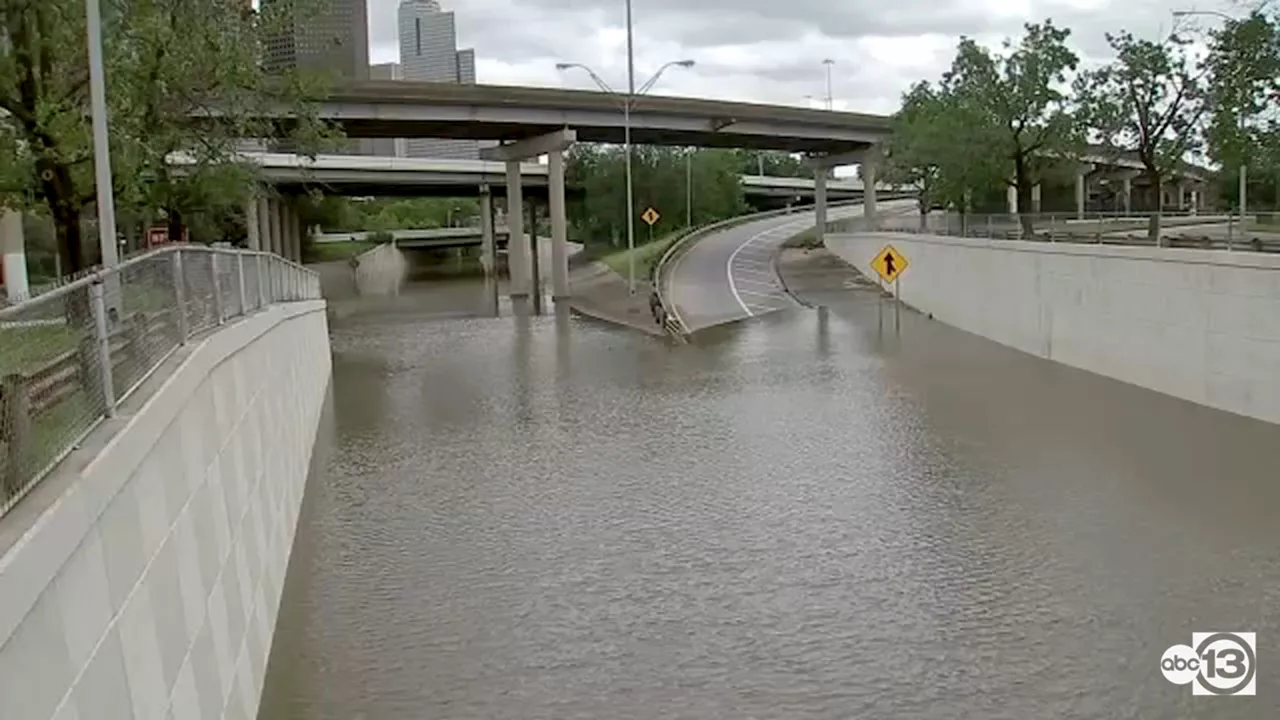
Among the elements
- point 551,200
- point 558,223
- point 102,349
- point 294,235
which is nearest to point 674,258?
point 558,223

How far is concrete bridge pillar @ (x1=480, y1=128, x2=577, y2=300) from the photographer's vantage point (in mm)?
60656

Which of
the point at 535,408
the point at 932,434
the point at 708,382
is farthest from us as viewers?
the point at 708,382

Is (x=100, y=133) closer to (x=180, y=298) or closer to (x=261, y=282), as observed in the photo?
(x=261, y=282)

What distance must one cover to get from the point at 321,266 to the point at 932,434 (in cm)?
9300

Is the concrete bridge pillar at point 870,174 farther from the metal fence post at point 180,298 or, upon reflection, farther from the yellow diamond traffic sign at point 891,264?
the metal fence post at point 180,298

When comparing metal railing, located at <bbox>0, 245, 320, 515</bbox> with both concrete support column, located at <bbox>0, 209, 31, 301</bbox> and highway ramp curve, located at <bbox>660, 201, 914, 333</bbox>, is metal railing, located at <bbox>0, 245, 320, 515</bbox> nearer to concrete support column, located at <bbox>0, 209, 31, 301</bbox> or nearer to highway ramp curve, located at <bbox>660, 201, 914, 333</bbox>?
concrete support column, located at <bbox>0, 209, 31, 301</bbox>

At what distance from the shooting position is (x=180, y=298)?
9555mm

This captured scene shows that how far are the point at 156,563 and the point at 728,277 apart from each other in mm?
49078

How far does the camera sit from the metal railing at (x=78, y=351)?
4891 millimetres

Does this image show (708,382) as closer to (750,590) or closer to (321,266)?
(750,590)

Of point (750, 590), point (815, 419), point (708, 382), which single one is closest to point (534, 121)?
point (708, 382)

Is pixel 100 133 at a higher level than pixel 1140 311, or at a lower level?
higher

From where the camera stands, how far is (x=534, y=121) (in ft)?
192

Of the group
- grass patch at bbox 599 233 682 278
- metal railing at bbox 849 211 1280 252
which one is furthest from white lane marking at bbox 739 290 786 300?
grass patch at bbox 599 233 682 278
